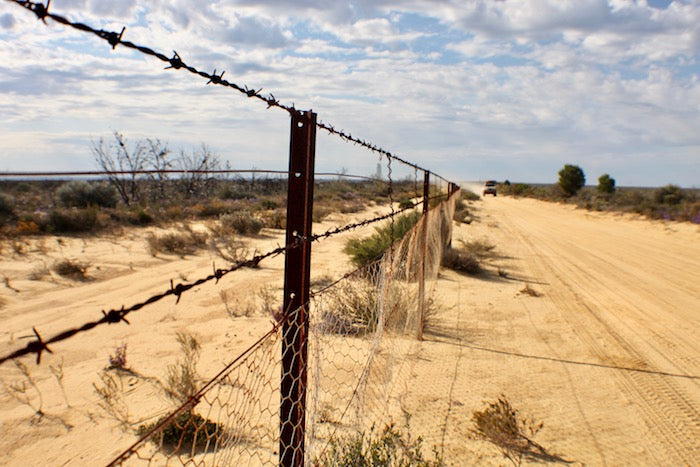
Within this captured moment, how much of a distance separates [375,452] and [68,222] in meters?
14.4

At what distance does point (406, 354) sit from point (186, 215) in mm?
14871

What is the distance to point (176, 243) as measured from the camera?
12922mm

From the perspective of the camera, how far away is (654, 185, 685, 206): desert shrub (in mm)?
32031

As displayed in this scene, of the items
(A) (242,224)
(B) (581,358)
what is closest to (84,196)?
(A) (242,224)

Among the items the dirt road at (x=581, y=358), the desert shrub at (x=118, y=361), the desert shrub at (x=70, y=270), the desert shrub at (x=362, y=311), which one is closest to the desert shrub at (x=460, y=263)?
the dirt road at (x=581, y=358)

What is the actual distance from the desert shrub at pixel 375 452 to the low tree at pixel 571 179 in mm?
50970

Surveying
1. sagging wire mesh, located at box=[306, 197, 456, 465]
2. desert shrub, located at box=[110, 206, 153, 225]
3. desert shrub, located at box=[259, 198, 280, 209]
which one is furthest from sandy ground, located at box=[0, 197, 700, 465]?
desert shrub, located at box=[259, 198, 280, 209]

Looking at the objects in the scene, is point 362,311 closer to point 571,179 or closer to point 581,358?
point 581,358

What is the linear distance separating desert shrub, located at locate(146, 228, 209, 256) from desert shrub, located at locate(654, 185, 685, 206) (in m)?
28.9

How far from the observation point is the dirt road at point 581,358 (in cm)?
425

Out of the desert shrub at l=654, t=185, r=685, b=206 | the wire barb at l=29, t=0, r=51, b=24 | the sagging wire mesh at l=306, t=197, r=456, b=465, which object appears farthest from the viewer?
the desert shrub at l=654, t=185, r=685, b=206

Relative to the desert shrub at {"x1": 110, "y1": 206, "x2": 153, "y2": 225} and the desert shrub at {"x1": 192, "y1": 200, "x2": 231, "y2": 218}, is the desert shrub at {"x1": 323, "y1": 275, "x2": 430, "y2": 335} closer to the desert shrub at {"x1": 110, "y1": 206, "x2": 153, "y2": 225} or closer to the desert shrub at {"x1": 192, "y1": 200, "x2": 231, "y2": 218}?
the desert shrub at {"x1": 110, "y1": 206, "x2": 153, "y2": 225}

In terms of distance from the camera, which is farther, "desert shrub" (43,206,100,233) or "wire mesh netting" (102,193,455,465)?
"desert shrub" (43,206,100,233)

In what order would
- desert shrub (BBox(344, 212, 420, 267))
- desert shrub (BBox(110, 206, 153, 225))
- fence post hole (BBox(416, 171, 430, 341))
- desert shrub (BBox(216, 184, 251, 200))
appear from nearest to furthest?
fence post hole (BBox(416, 171, 430, 341)) → desert shrub (BBox(344, 212, 420, 267)) → desert shrub (BBox(110, 206, 153, 225)) → desert shrub (BBox(216, 184, 251, 200))
